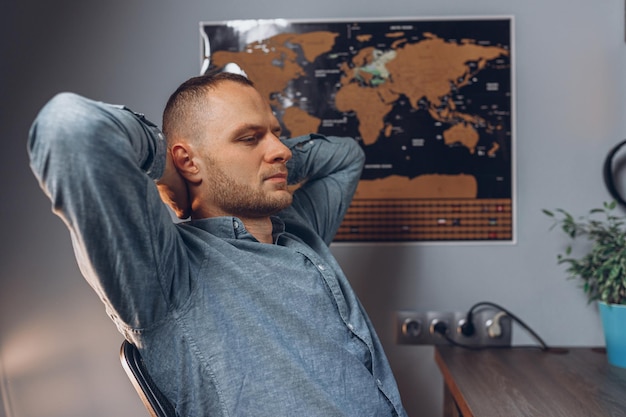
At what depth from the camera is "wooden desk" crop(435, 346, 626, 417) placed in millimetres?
1321

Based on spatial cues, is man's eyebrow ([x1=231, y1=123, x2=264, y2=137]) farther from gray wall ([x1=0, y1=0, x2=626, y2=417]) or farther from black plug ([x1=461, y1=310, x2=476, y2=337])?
black plug ([x1=461, y1=310, x2=476, y2=337])

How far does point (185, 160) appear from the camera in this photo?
4.06 feet

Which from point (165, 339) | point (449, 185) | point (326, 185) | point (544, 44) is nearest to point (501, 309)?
point (449, 185)

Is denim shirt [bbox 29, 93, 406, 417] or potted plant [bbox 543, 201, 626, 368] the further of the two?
potted plant [bbox 543, 201, 626, 368]

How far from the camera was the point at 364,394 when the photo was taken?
1.20m

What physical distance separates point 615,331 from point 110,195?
137cm

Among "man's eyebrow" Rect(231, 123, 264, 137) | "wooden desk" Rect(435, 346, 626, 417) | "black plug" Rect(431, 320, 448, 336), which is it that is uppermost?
"man's eyebrow" Rect(231, 123, 264, 137)

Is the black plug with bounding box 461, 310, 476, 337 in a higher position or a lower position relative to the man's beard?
lower

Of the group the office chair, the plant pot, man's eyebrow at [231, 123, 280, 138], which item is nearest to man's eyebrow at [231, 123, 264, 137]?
man's eyebrow at [231, 123, 280, 138]

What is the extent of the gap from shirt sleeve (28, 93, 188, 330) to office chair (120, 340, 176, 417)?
6cm

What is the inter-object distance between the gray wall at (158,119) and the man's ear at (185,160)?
0.75 metres

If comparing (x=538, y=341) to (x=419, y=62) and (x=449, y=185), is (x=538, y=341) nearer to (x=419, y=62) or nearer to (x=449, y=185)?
(x=449, y=185)

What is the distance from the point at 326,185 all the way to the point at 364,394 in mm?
608

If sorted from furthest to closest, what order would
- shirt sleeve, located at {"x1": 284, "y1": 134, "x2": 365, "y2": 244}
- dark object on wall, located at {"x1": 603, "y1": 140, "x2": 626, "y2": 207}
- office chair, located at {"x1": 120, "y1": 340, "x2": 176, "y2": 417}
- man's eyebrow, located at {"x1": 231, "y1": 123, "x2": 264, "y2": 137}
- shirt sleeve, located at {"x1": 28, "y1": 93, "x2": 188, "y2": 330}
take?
dark object on wall, located at {"x1": 603, "y1": 140, "x2": 626, "y2": 207}
shirt sleeve, located at {"x1": 284, "y1": 134, "x2": 365, "y2": 244}
man's eyebrow, located at {"x1": 231, "y1": 123, "x2": 264, "y2": 137}
office chair, located at {"x1": 120, "y1": 340, "x2": 176, "y2": 417}
shirt sleeve, located at {"x1": 28, "y1": 93, "x2": 188, "y2": 330}
